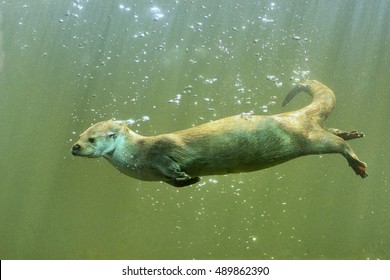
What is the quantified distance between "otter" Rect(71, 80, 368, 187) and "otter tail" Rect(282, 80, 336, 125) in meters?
0.40

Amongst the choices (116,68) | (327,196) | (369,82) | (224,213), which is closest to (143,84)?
(116,68)

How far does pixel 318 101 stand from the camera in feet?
12.0

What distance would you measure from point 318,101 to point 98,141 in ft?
6.47

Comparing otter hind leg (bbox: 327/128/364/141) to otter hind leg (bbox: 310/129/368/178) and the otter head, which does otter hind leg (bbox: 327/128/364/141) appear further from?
the otter head

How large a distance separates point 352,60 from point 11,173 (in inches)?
572

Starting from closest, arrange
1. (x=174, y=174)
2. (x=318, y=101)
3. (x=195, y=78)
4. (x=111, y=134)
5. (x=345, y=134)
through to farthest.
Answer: (x=174, y=174) < (x=111, y=134) < (x=345, y=134) < (x=318, y=101) < (x=195, y=78)

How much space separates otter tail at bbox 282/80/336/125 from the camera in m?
3.48

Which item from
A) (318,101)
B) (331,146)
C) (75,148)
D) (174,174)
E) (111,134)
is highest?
(318,101)

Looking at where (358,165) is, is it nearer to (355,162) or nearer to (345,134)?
(355,162)

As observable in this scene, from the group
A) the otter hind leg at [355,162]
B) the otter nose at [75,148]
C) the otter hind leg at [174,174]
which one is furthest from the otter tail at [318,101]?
the otter nose at [75,148]

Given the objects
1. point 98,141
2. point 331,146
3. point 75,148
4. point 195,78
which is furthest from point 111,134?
point 195,78

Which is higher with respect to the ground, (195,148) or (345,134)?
(345,134)

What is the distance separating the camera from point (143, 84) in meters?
14.5

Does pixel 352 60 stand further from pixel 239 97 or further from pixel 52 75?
pixel 52 75
